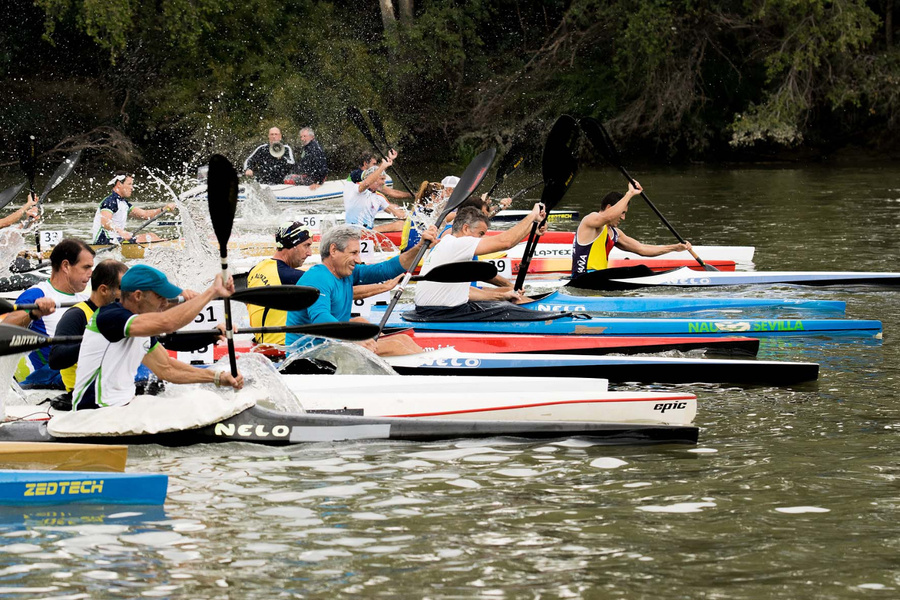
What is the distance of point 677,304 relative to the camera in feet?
34.8

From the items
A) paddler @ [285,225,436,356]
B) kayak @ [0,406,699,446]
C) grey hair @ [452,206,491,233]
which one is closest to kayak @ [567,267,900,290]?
grey hair @ [452,206,491,233]

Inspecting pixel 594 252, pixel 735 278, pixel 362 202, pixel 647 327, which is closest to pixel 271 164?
pixel 362 202

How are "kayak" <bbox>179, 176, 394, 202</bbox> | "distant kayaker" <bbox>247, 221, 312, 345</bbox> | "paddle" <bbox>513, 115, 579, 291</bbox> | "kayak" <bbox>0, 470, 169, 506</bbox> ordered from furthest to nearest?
"kayak" <bbox>179, 176, 394, 202</bbox>, "paddle" <bbox>513, 115, 579, 291</bbox>, "distant kayaker" <bbox>247, 221, 312, 345</bbox>, "kayak" <bbox>0, 470, 169, 506</bbox>

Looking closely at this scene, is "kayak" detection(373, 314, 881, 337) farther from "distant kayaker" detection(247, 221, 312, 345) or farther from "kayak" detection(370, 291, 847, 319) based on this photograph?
"distant kayaker" detection(247, 221, 312, 345)

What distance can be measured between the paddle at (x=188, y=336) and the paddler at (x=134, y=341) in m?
0.16

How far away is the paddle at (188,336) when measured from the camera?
6113 mm

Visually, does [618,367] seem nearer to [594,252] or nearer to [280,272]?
[280,272]

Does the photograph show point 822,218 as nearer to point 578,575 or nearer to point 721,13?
point 721,13

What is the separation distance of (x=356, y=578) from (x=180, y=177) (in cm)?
2429

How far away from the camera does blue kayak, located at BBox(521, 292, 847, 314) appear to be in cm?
1045

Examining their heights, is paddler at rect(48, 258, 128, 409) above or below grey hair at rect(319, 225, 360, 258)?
below

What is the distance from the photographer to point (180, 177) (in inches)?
1107

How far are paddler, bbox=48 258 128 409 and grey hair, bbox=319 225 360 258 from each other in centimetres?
168

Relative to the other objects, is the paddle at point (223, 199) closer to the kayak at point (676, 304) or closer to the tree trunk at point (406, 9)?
the kayak at point (676, 304)
